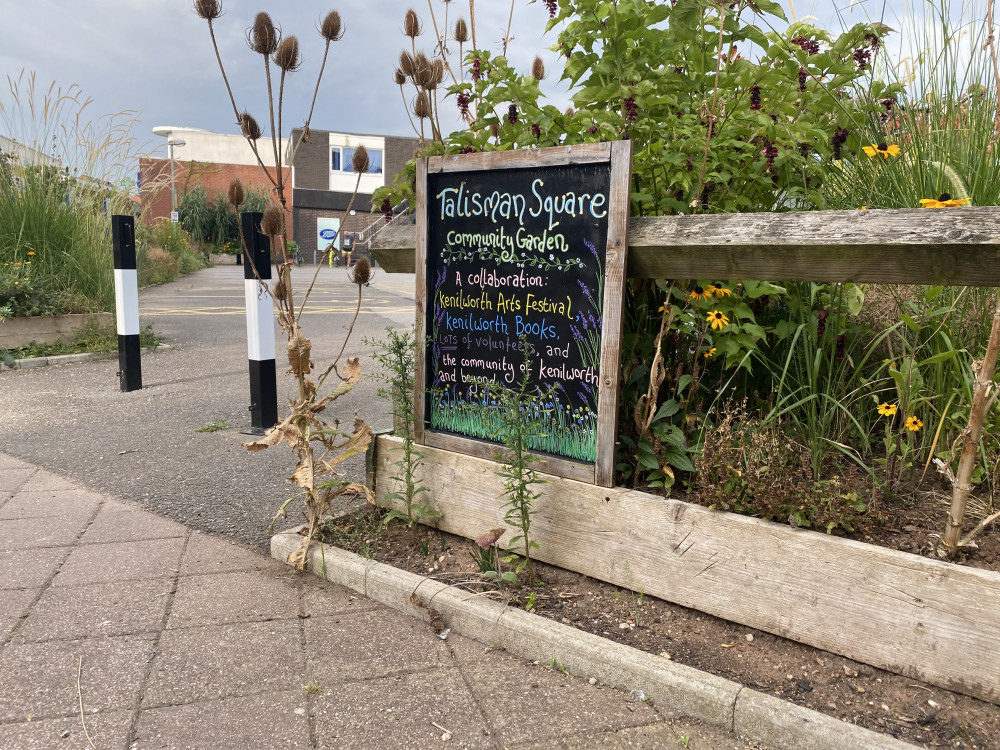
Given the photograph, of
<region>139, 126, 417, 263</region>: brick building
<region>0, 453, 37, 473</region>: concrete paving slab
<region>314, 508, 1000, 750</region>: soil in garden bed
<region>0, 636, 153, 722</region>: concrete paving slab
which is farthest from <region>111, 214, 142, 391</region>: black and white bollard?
<region>139, 126, 417, 263</region>: brick building

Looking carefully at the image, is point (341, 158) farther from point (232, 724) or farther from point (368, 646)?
point (232, 724)

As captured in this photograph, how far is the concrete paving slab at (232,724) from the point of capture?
1975 millimetres

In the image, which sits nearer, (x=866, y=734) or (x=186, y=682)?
(x=866, y=734)

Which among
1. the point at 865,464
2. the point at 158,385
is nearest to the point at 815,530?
the point at 865,464

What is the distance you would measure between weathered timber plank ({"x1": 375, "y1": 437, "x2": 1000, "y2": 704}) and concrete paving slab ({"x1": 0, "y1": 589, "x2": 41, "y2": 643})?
1683mm

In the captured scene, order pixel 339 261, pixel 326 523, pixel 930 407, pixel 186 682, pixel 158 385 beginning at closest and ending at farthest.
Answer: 1. pixel 186 682
2. pixel 930 407
3. pixel 326 523
4. pixel 158 385
5. pixel 339 261

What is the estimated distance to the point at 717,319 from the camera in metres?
2.62

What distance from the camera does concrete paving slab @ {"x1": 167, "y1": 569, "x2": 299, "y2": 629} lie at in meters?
2.63

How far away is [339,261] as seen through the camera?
1828 inches

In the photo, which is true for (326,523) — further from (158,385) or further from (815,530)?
(158,385)

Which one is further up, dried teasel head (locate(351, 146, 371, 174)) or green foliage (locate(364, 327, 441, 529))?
dried teasel head (locate(351, 146, 371, 174))

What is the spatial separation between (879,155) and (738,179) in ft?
1.78

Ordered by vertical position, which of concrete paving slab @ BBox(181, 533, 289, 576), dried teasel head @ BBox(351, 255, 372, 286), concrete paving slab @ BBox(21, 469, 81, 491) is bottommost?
concrete paving slab @ BBox(21, 469, 81, 491)

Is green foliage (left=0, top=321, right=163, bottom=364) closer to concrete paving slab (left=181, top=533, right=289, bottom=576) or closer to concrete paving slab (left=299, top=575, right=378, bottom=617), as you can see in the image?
concrete paving slab (left=181, top=533, right=289, bottom=576)
